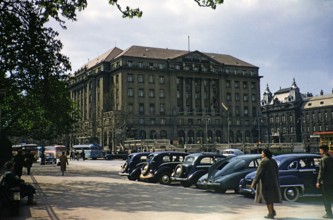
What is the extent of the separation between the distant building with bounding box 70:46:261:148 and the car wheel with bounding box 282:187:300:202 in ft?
256

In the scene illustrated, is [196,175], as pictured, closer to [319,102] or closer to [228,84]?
[228,84]

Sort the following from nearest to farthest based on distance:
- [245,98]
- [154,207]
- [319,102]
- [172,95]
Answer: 1. [154,207]
2. [172,95]
3. [319,102]
4. [245,98]

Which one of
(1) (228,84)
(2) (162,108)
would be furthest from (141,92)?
(1) (228,84)

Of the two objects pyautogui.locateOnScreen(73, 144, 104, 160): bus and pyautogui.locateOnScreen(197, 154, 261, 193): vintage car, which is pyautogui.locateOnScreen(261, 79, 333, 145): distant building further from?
pyautogui.locateOnScreen(197, 154, 261, 193): vintage car

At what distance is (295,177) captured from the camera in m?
14.2

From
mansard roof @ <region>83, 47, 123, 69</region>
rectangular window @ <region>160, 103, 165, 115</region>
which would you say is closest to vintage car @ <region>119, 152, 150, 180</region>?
rectangular window @ <region>160, 103, 165, 115</region>

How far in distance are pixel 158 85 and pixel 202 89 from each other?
15.2 meters

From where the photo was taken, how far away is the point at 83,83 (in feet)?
407

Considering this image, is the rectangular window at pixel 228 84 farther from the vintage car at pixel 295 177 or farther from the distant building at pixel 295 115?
the vintage car at pixel 295 177

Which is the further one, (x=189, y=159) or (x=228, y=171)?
(x=189, y=159)

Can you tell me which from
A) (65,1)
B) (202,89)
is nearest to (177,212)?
(65,1)

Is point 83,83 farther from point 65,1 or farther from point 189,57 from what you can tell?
point 65,1

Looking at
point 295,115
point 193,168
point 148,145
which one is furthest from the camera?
point 295,115

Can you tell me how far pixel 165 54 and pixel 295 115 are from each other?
47.7 metres
